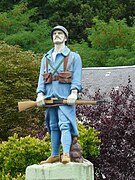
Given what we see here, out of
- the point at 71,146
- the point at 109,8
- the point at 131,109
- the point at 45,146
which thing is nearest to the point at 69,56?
the point at 71,146

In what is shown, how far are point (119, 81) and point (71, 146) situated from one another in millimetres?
13469

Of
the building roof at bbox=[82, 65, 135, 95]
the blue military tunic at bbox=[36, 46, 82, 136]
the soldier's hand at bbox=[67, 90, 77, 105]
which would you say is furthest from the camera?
the building roof at bbox=[82, 65, 135, 95]

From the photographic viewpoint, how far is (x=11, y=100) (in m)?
21.4

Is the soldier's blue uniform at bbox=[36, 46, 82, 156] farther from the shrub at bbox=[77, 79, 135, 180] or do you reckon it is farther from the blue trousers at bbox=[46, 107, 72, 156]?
the shrub at bbox=[77, 79, 135, 180]

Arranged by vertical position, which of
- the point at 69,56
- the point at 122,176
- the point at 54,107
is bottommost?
the point at 122,176

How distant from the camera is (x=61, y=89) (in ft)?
29.5

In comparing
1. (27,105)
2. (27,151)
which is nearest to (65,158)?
(27,105)

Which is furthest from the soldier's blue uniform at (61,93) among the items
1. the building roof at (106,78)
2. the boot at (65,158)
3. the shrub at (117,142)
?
the building roof at (106,78)

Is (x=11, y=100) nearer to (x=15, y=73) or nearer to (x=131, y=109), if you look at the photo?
(x=15, y=73)

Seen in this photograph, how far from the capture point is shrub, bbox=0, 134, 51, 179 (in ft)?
44.2

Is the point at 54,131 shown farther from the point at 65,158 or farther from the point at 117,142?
the point at 117,142

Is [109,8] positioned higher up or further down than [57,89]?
higher up

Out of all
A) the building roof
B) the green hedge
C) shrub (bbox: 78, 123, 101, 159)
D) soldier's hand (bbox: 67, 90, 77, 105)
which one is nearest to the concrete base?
soldier's hand (bbox: 67, 90, 77, 105)

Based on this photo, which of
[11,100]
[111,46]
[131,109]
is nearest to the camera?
[131,109]
